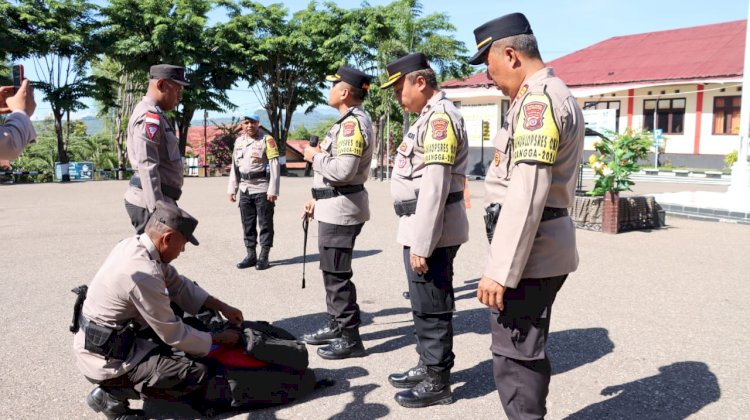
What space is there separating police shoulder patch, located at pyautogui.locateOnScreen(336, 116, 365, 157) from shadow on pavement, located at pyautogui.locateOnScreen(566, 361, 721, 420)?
210cm

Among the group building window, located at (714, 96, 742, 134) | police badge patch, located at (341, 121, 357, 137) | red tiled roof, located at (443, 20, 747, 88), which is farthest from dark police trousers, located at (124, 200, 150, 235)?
building window, located at (714, 96, 742, 134)

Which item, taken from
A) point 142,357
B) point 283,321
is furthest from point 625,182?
point 142,357

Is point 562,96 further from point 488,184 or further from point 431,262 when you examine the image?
point 431,262

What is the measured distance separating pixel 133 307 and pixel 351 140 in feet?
5.74

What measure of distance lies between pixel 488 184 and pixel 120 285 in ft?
6.25

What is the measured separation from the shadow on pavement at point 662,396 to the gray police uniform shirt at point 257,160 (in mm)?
4630

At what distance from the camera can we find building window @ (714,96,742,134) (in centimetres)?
2676

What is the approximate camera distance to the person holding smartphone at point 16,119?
209cm

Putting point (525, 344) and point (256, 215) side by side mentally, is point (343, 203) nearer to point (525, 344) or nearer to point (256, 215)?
point (525, 344)

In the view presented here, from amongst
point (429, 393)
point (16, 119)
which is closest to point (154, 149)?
point (16, 119)

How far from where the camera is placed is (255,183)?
7328 millimetres

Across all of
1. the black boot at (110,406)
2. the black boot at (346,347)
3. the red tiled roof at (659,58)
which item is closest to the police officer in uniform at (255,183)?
the black boot at (346,347)

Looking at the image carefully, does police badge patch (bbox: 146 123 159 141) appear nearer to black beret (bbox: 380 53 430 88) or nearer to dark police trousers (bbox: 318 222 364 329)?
dark police trousers (bbox: 318 222 364 329)

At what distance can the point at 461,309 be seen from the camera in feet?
17.6
